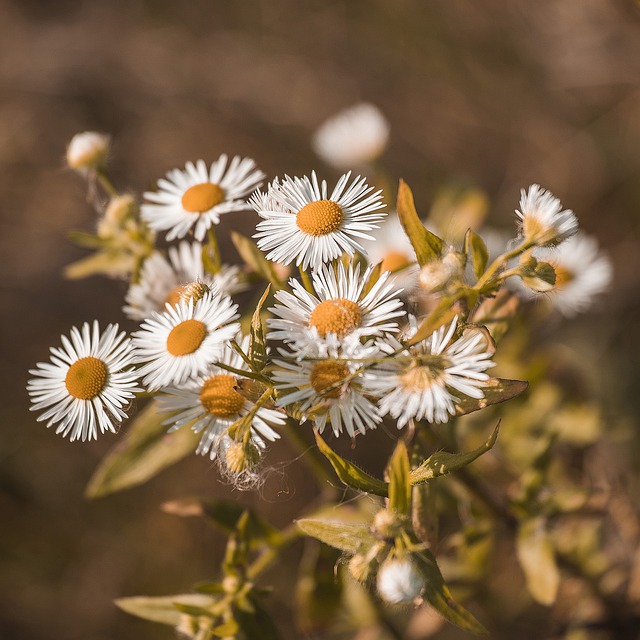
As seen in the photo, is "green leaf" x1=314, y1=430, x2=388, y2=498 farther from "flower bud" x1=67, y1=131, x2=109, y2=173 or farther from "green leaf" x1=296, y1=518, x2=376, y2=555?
"flower bud" x1=67, y1=131, x2=109, y2=173

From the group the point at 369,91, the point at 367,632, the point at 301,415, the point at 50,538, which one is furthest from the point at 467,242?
the point at 369,91

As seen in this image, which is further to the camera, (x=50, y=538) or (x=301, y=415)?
(x=50, y=538)

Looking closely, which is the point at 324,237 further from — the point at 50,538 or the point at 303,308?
the point at 50,538

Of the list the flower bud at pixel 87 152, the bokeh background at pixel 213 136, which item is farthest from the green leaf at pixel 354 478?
the bokeh background at pixel 213 136

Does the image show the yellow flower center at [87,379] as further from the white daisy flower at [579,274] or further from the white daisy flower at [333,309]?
the white daisy flower at [579,274]

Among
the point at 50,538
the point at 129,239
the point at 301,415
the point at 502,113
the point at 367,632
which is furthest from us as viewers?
the point at 502,113

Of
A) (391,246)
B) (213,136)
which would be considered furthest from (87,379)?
(213,136)
